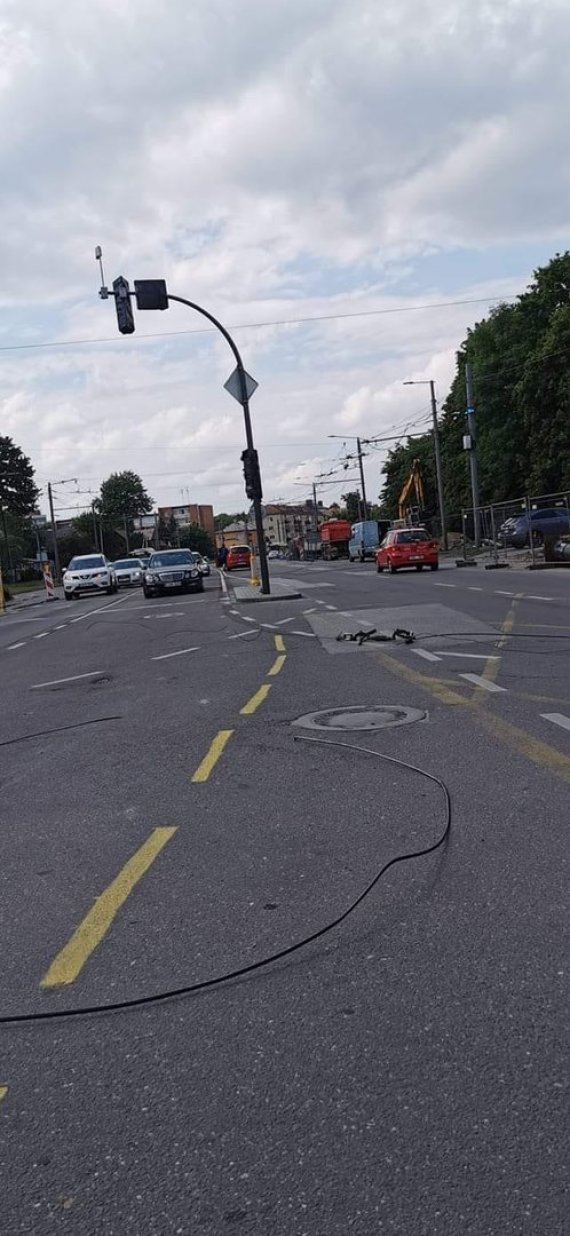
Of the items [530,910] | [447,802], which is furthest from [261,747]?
[530,910]

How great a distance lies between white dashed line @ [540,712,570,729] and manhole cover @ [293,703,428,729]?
0.95 metres

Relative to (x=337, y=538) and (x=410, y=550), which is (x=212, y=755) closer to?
(x=410, y=550)

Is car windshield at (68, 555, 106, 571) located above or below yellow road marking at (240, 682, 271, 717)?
above

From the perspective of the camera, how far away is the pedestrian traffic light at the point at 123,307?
21641mm

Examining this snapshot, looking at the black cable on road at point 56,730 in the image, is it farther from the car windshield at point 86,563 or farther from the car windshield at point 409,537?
the car windshield at point 86,563

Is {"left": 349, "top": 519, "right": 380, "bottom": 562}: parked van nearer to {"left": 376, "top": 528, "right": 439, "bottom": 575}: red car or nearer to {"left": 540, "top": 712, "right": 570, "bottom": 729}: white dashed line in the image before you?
{"left": 376, "top": 528, "right": 439, "bottom": 575}: red car

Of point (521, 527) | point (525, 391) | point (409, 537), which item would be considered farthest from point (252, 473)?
point (525, 391)

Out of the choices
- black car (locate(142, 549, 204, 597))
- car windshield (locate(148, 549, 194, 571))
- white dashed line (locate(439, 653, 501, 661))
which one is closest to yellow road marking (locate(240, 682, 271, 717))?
white dashed line (locate(439, 653, 501, 661))

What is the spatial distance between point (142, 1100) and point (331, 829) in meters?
2.54

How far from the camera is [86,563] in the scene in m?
43.6

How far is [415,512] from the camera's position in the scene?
67688mm

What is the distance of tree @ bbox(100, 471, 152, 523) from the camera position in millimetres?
179125

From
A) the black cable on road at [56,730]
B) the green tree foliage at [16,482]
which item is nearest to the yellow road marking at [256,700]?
the black cable on road at [56,730]

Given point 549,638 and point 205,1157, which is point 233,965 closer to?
point 205,1157
